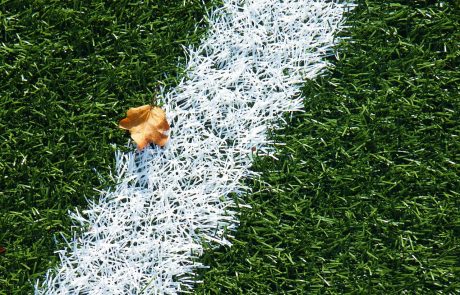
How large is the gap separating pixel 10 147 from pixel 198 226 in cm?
100

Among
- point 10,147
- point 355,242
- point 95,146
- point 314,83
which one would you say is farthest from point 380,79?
point 10,147

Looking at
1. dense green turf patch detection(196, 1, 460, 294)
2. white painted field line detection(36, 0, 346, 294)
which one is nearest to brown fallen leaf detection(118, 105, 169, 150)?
white painted field line detection(36, 0, 346, 294)

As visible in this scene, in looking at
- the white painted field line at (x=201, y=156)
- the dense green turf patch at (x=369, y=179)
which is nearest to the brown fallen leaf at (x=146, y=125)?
the white painted field line at (x=201, y=156)

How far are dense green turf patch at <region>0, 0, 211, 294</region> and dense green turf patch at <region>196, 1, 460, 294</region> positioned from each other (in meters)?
0.72

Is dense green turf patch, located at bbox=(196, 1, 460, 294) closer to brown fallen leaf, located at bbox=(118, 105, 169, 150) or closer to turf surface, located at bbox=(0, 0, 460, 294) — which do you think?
turf surface, located at bbox=(0, 0, 460, 294)

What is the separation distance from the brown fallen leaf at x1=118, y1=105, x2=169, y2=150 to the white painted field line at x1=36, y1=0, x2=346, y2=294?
0.17 feet

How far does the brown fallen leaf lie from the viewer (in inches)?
125

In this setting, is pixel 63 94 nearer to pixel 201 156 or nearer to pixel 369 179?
pixel 201 156

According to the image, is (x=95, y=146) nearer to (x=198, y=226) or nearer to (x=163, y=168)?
(x=163, y=168)

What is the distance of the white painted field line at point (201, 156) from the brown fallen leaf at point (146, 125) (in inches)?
2.0

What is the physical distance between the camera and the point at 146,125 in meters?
3.20

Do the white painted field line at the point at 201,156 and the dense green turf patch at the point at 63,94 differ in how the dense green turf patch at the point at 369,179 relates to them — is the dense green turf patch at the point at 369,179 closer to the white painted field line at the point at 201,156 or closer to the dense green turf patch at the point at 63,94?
the white painted field line at the point at 201,156

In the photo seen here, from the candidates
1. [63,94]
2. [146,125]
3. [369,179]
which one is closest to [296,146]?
[369,179]

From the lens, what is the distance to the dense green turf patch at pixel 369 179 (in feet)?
10.4
